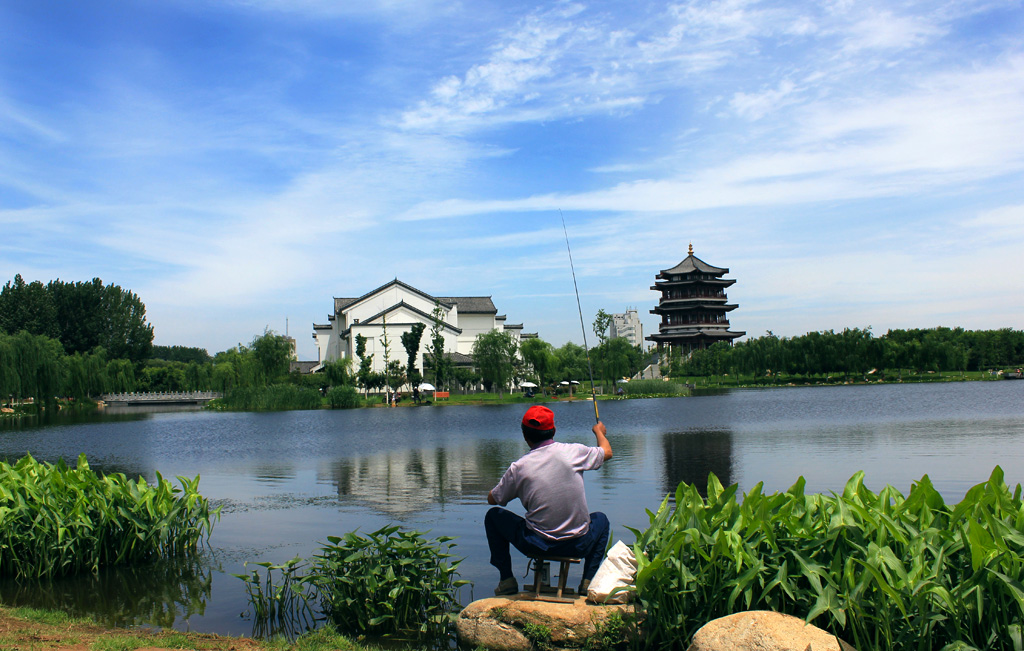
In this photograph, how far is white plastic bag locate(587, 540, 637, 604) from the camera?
14.4ft

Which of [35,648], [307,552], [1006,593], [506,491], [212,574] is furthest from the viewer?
[307,552]

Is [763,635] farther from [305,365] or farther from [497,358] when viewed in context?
[305,365]

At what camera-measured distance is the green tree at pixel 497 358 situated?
50.5 metres

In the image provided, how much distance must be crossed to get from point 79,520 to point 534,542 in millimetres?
4431

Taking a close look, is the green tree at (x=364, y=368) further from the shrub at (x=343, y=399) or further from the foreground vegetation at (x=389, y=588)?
the foreground vegetation at (x=389, y=588)

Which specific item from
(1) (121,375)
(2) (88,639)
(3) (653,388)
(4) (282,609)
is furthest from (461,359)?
(2) (88,639)

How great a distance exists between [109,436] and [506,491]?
81.9ft

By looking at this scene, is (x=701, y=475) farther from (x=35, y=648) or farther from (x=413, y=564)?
(x=35, y=648)

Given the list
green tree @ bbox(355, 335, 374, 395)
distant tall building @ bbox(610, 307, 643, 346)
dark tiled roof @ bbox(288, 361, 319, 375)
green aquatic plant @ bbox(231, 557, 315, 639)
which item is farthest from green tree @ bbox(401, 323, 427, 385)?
distant tall building @ bbox(610, 307, 643, 346)

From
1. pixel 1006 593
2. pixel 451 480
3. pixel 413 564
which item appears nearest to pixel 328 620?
pixel 413 564

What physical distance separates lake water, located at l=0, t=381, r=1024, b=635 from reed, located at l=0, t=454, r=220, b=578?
0.65ft

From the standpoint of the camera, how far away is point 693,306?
2844 inches

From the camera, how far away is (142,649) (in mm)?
4422

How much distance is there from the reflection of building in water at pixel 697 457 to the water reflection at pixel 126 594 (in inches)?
248
